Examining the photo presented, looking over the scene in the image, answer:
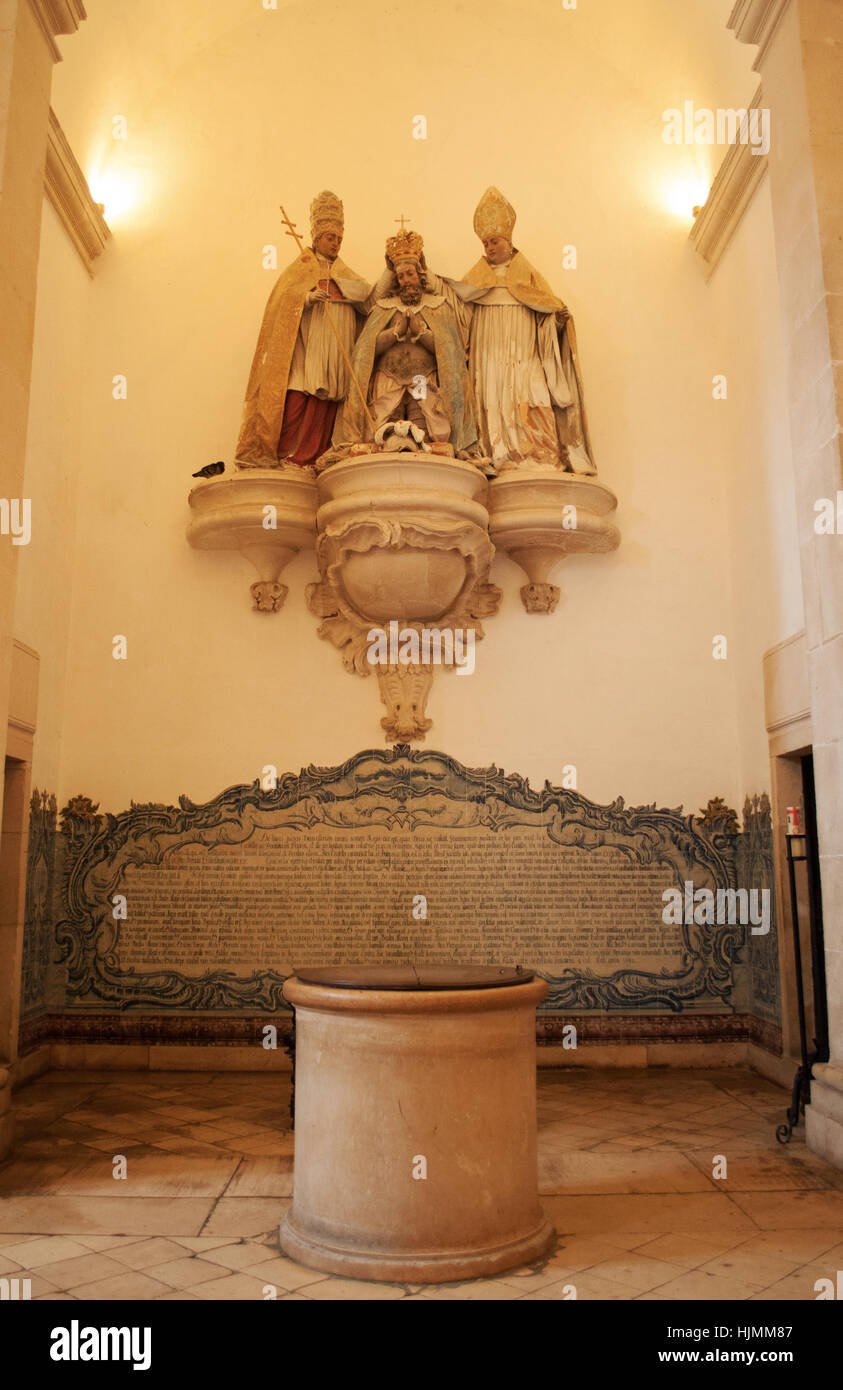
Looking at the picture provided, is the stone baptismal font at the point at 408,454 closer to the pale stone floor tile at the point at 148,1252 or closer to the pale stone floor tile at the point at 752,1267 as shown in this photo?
the pale stone floor tile at the point at 148,1252

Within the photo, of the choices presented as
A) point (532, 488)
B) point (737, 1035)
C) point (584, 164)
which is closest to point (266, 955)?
point (737, 1035)

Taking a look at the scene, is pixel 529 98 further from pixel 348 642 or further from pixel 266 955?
pixel 266 955

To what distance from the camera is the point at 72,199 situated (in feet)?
21.8

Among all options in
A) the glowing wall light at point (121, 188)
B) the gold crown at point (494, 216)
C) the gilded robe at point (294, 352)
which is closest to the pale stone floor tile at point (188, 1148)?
the gilded robe at point (294, 352)

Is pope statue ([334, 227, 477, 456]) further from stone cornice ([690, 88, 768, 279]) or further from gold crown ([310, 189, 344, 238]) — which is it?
stone cornice ([690, 88, 768, 279])

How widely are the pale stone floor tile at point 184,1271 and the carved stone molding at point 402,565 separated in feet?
12.5

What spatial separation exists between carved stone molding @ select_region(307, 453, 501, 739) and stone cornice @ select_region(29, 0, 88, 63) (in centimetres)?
247

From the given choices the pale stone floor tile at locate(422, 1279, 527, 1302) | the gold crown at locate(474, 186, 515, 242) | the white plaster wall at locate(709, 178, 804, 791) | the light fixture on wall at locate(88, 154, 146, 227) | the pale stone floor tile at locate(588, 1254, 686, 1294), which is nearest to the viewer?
the pale stone floor tile at locate(422, 1279, 527, 1302)

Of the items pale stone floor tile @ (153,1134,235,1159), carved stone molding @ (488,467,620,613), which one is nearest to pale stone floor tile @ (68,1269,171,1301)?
pale stone floor tile @ (153,1134,235,1159)

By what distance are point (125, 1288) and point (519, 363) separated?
562 cm

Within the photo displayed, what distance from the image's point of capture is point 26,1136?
4.81 meters

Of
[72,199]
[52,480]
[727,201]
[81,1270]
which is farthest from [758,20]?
[81,1270]

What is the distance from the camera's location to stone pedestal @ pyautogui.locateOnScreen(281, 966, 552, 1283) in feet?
10.4

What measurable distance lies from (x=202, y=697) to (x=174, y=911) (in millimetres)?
1314
